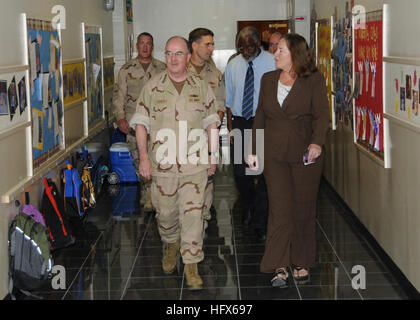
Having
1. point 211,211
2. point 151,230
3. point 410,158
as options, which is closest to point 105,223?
point 151,230

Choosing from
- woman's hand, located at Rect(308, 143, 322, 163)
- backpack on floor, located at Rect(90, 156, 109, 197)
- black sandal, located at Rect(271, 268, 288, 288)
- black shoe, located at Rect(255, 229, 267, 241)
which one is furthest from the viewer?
backpack on floor, located at Rect(90, 156, 109, 197)

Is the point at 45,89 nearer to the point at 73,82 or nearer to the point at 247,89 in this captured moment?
the point at 73,82

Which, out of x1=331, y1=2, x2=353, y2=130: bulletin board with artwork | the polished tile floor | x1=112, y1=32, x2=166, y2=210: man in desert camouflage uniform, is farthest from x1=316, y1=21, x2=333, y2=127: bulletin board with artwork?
x1=112, y1=32, x2=166, y2=210: man in desert camouflage uniform

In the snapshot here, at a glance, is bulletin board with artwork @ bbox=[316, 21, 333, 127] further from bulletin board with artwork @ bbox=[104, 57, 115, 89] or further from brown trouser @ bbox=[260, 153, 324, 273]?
brown trouser @ bbox=[260, 153, 324, 273]

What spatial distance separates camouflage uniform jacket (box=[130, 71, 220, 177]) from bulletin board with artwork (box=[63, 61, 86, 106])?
6.80 feet

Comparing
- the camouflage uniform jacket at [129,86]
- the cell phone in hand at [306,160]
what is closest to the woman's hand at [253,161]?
the cell phone in hand at [306,160]

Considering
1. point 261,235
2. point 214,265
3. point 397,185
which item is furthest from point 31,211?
point 397,185

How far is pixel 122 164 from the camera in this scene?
998 centimetres

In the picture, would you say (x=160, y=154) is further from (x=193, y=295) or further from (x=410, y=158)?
(x=410, y=158)

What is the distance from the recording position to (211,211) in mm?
8117

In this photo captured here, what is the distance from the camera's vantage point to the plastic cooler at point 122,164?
9945 mm

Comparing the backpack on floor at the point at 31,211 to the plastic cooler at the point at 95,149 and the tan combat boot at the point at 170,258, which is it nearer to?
the tan combat boot at the point at 170,258

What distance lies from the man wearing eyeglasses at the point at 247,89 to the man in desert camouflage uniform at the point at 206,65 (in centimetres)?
12

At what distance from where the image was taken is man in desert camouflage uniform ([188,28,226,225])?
6.96m
